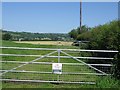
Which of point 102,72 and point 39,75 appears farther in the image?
point 39,75

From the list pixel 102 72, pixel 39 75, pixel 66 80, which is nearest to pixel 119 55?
pixel 102 72

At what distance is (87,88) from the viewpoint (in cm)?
1027

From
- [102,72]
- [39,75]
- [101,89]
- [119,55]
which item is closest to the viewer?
[101,89]

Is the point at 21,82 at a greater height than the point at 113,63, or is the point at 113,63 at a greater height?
the point at 113,63

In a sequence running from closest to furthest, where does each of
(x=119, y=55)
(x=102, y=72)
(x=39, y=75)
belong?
(x=119, y=55) < (x=102, y=72) < (x=39, y=75)

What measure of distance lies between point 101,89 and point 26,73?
3.75 metres

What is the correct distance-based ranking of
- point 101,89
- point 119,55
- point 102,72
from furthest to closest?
point 102,72 → point 119,55 → point 101,89

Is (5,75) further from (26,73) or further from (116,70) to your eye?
(116,70)

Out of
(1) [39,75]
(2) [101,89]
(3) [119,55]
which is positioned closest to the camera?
(2) [101,89]

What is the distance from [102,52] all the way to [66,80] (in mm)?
1803

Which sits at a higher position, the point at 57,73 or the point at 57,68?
the point at 57,68

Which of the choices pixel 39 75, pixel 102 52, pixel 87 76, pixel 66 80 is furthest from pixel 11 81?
pixel 102 52

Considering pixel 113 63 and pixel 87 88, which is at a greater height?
pixel 113 63

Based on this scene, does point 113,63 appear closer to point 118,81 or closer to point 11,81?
point 118,81
